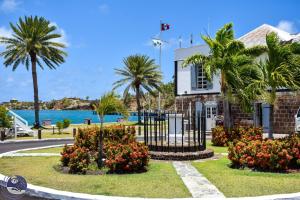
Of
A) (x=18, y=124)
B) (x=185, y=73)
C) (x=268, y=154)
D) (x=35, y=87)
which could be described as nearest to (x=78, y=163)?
(x=268, y=154)

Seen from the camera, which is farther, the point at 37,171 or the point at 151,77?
the point at 151,77

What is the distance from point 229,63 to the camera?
20172mm

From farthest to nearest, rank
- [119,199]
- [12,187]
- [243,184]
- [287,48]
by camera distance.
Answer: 1. [287,48]
2. [243,184]
3. [119,199]
4. [12,187]

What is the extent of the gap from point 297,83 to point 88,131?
8.18 m

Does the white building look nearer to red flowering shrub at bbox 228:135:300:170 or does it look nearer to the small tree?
the small tree

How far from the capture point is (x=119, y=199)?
8469 millimetres

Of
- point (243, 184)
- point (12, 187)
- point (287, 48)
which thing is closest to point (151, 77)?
point (287, 48)

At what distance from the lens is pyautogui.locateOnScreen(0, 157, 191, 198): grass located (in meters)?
9.20

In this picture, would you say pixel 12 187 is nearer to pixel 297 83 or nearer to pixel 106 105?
pixel 106 105

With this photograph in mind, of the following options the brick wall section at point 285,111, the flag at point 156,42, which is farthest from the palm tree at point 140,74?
the brick wall section at point 285,111

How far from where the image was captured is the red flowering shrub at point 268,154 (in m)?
11.8

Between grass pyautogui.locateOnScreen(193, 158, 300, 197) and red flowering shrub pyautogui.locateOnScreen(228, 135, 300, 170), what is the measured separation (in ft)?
1.14

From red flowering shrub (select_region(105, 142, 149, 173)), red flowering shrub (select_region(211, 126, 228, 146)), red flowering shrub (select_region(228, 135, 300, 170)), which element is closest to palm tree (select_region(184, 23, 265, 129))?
Result: red flowering shrub (select_region(211, 126, 228, 146))

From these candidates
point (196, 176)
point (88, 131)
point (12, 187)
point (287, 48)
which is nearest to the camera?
point (12, 187)
